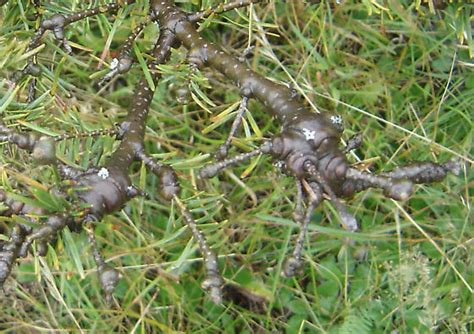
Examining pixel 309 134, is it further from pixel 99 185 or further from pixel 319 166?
pixel 99 185

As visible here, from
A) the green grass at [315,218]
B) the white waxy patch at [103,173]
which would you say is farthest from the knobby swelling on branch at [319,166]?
the green grass at [315,218]

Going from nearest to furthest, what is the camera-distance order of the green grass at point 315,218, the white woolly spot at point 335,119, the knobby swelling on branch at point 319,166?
the knobby swelling on branch at point 319,166 < the white woolly spot at point 335,119 < the green grass at point 315,218

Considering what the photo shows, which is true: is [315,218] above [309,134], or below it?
below

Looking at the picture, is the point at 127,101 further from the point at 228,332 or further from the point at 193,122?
the point at 228,332

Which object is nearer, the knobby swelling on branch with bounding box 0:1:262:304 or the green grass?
the knobby swelling on branch with bounding box 0:1:262:304

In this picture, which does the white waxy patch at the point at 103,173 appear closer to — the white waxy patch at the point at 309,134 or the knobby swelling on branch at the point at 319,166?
the knobby swelling on branch at the point at 319,166

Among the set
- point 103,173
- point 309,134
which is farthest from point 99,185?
point 309,134

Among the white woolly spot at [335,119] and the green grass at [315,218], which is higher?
the white woolly spot at [335,119]

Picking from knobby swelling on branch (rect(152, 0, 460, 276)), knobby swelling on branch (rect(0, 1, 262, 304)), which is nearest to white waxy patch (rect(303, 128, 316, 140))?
knobby swelling on branch (rect(152, 0, 460, 276))

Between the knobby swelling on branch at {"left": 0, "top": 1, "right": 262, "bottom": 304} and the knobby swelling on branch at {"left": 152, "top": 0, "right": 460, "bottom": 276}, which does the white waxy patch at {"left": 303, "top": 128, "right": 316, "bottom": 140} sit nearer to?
the knobby swelling on branch at {"left": 152, "top": 0, "right": 460, "bottom": 276}
